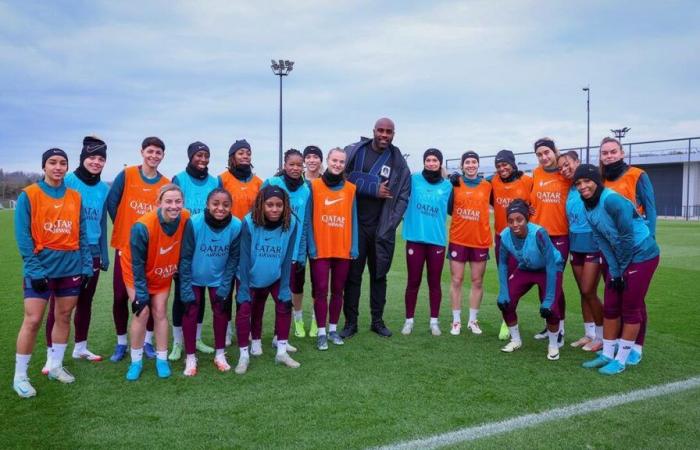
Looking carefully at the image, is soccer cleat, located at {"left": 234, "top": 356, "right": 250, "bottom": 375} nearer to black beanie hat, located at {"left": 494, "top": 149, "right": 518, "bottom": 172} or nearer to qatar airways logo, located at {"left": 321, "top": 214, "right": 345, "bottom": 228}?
qatar airways logo, located at {"left": 321, "top": 214, "right": 345, "bottom": 228}

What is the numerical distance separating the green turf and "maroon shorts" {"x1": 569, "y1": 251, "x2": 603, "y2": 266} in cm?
91

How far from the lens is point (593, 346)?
17.9 ft

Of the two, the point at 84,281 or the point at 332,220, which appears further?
the point at 332,220

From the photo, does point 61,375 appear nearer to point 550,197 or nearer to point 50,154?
point 50,154

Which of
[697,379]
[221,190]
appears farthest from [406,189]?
[697,379]

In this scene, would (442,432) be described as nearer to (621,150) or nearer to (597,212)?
(597,212)

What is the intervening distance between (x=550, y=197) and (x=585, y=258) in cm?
72

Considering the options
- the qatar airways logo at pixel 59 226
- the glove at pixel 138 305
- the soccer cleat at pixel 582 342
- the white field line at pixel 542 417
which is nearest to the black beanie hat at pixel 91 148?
the qatar airways logo at pixel 59 226

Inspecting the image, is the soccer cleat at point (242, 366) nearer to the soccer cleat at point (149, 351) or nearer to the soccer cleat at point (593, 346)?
the soccer cleat at point (149, 351)

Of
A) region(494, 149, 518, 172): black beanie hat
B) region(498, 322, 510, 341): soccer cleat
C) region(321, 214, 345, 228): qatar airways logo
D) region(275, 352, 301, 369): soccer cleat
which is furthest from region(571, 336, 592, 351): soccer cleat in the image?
region(275, 352, 301, 369): soccer cleat

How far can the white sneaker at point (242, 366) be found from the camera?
4672 mm

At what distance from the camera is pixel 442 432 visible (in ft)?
11.2

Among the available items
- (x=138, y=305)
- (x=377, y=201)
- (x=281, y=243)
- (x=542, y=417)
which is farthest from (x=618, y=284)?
(x=138, y=305)

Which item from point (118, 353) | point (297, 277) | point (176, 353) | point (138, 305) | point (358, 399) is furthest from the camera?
point (297, 277)
